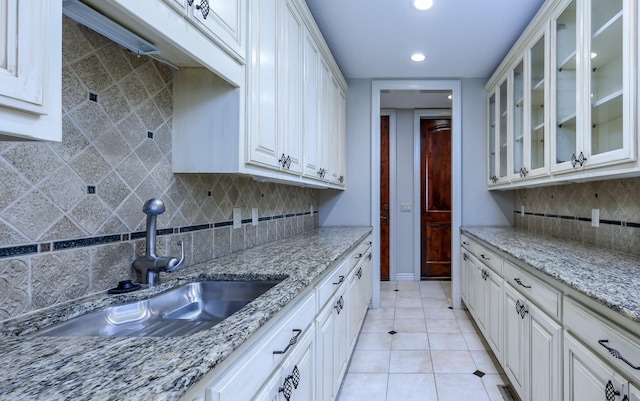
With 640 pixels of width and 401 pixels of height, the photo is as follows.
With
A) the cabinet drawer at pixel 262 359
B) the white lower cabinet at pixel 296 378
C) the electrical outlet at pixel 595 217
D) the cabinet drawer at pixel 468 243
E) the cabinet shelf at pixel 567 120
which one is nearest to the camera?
the cabinet drawer at pixel 262 359

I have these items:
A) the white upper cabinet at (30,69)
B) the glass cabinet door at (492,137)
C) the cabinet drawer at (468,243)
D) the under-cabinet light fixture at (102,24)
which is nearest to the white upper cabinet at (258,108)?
the under-cabinet light fixture at (102,24)

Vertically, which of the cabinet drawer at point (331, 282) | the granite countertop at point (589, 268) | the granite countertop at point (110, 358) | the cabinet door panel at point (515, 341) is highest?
the granite countertop at point (589, 268)

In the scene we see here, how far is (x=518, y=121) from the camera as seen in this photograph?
2789 mm

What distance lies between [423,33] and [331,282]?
2120mm

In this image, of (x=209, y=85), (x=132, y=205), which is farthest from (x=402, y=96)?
(x=132, y=205)

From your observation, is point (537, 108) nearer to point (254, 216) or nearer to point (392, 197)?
point (254, 216)

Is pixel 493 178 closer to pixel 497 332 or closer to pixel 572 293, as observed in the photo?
pixel 497 332

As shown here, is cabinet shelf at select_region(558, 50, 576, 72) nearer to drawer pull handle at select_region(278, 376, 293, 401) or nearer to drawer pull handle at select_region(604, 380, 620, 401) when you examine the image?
drawer pull handle at select_region(604, 380, 620, 401)

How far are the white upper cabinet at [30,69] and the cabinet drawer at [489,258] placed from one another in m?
2.34

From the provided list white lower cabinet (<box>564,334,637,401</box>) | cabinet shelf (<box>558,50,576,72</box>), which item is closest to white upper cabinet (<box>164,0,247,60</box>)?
white lower cabinet (<box>564,334,637,401</box>)

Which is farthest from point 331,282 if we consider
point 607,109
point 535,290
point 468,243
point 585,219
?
point 468,243

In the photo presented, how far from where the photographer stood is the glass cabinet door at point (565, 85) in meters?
1.86

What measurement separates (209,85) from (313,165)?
3.51 feet

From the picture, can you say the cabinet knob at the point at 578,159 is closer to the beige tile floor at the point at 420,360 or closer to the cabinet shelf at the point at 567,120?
the cabinet shelf at the point at 567,120
